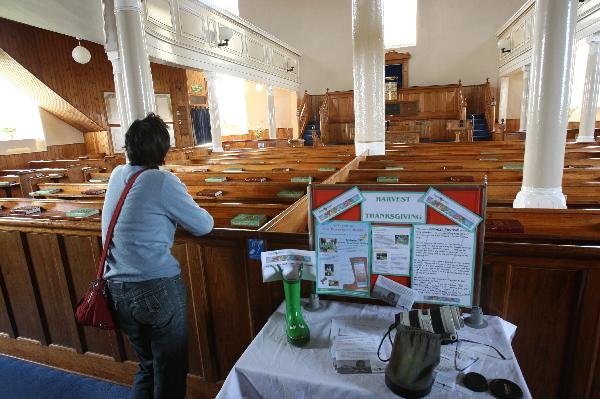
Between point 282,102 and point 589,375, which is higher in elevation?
point 282,102

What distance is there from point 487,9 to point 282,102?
8.84m

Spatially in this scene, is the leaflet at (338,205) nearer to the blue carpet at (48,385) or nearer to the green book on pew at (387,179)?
the blue carpet at (48,385)

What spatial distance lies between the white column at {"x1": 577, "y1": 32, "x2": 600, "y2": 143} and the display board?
334 inches

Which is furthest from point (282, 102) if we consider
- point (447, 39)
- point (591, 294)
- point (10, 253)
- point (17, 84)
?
point (591, 294)

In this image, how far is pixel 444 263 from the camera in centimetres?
139

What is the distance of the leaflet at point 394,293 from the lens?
4.67ft

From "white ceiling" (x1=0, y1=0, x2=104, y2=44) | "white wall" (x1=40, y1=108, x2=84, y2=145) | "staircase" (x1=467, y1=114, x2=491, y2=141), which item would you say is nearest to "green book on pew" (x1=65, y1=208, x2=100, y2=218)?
"white ceiling" (x1=0, y1=0, x2=104, y2=44)

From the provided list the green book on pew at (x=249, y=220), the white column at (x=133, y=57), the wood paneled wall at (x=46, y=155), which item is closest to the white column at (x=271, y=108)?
the wood paneled wall at (x=46, y=155)

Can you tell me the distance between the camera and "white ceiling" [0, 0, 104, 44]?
521cm

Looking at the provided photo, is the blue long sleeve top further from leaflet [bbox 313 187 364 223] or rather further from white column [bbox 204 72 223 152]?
white column [bbox 204 72 223 152]

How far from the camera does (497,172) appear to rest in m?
4.00

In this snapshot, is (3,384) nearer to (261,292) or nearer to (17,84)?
(261,292)

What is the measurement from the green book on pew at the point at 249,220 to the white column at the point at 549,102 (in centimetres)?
225

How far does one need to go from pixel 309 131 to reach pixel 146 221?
1367 centimetres
